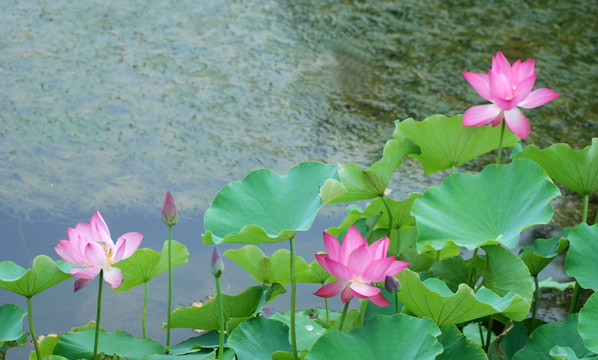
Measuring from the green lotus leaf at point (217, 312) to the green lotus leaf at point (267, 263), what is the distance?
4cm

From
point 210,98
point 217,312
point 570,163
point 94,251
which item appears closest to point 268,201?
point 217,312

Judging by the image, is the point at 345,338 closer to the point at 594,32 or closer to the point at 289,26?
the point at 289,26

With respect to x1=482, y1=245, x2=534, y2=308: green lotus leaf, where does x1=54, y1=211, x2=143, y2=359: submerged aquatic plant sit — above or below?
above

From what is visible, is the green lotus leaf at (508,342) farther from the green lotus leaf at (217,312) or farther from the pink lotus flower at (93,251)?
the pink lotus flower at (93,251)

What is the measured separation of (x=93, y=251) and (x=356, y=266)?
1.27ft

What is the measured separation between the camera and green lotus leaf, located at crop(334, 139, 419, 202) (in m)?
1.39

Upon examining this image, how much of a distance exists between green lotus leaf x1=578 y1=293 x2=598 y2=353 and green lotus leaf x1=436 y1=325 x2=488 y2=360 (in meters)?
0.15

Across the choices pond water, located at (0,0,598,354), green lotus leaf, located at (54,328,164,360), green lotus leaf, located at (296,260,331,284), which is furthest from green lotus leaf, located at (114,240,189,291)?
pond water, located at (0,0,598,354)

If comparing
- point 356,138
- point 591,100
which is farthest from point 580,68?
point 356,138

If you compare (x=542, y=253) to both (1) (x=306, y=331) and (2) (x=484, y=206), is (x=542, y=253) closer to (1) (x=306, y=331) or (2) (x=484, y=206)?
(2) (x=484, y=206)

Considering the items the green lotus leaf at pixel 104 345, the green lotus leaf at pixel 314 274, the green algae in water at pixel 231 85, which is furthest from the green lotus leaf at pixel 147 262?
the green algae in water at pixel 231 85

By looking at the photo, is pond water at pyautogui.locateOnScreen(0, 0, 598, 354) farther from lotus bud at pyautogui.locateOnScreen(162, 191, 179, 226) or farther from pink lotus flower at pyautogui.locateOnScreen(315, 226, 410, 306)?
pink lotus flower at pyautogui.locateOnScreen(315, 226, 410, 306)

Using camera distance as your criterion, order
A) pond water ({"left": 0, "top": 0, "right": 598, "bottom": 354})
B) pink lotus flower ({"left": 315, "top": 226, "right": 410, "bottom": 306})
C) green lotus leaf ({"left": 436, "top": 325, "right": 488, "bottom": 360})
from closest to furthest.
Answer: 1. pink lotus flower ({"left": 315, "top": 226, "right": 410, "bottom": 306})
2. green lotus leaf ({"left": 436, "top": 325, "right": 488, "bottom": 360})
3. pond water ({"left": 0, "top": 0, "right": 598, "bottom": 354})

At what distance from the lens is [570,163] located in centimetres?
139
